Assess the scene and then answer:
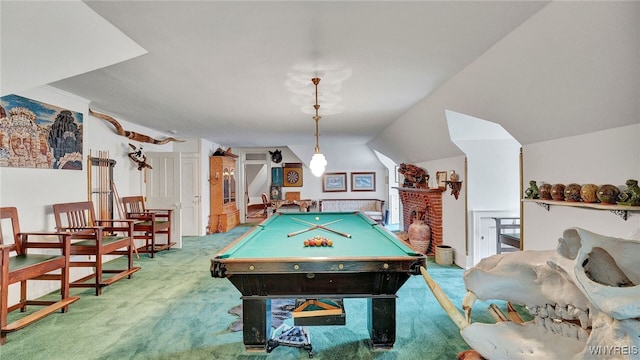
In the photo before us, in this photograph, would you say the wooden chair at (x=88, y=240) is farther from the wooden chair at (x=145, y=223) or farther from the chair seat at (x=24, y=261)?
the wooden chair at (x=145, y=223)

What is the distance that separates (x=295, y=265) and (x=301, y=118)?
3323 mm

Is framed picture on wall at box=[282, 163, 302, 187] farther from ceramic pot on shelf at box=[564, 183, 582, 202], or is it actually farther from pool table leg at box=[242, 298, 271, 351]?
ceramic pot on shelf at box=[564, 183, 582, 202]

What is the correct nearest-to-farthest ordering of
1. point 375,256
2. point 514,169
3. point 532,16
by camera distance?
point 532,16, point 375,256, point 514,169

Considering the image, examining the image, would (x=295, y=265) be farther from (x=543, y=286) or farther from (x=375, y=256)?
(x=543, y=286)

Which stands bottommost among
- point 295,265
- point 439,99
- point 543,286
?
point 295,265

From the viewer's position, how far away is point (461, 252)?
4.18 metres

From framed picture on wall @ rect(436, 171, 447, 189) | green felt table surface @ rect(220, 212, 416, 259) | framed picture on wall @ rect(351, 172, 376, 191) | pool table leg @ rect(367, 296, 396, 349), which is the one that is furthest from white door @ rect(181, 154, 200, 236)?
pool table leg @ rect(367, 296, 396, 349)

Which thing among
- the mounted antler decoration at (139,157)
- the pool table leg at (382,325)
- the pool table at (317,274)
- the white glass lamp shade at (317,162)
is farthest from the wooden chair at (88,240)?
the pool table leg at (382,325)

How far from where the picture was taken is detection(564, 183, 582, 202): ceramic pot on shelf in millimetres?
2186

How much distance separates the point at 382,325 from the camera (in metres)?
2.17

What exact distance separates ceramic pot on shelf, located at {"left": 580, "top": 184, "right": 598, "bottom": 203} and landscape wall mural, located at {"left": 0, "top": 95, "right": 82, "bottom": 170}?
204 inches

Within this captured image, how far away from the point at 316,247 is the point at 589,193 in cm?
204

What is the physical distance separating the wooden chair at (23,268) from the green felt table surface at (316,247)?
6.03ft

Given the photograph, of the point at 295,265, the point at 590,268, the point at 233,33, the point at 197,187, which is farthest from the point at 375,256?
the point at 197,187
